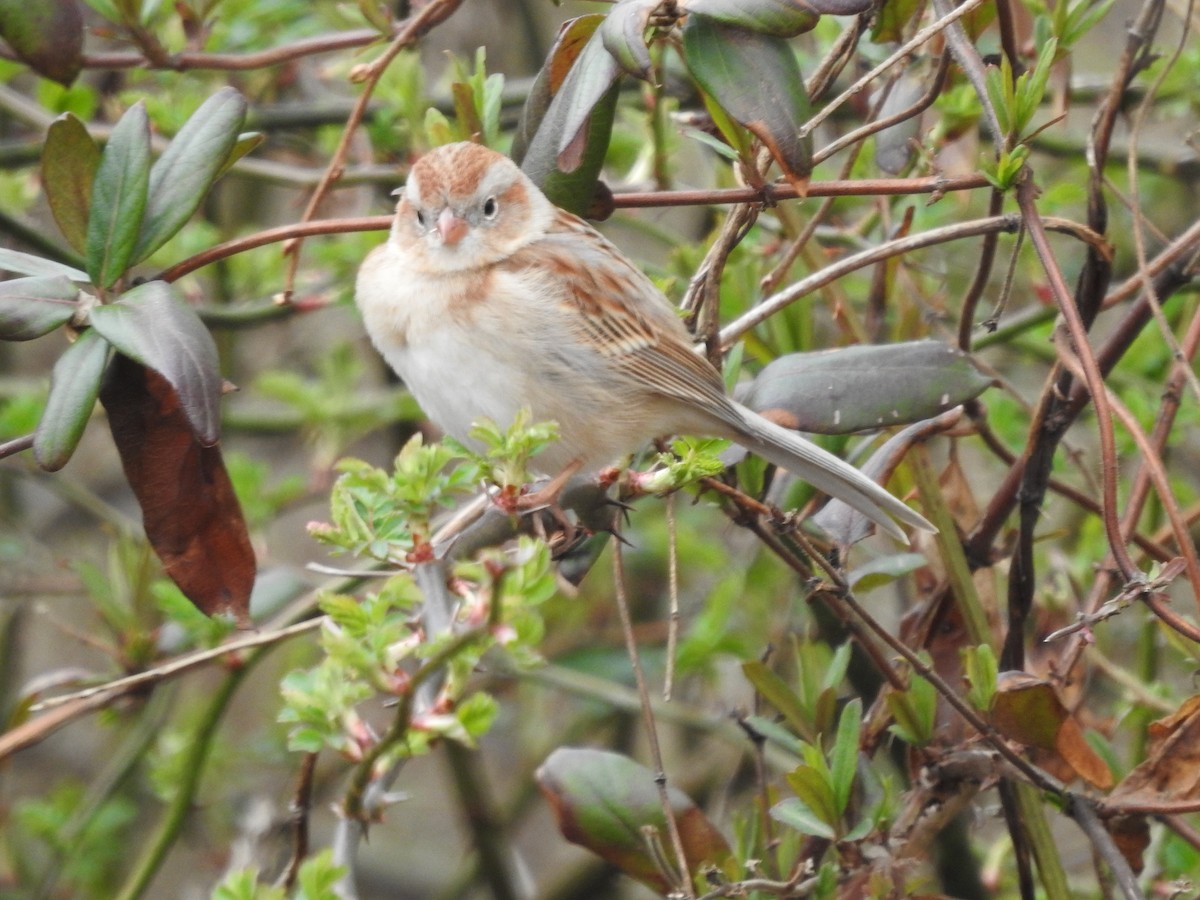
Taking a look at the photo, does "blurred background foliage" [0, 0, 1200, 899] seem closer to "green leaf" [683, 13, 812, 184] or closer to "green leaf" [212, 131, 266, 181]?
"green leaf" [683, 13, 812, 184]

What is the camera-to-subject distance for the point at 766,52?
64.7 inches

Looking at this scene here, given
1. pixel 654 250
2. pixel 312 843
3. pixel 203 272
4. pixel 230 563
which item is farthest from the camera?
pixel 654 250

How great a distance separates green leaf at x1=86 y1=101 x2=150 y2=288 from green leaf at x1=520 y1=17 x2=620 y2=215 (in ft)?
1.65

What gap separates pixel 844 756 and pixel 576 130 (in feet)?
2.84

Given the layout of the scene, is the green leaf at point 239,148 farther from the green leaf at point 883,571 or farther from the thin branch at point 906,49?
the green leaf at point 883,571

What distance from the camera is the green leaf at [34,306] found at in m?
1.56

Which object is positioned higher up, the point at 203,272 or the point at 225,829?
the point at 203,272

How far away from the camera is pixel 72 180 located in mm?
1711

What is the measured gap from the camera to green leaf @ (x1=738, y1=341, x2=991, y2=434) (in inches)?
73.7

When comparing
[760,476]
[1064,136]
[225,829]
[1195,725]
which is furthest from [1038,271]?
[225,829]

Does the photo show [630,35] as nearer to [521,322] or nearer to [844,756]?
[521,322]

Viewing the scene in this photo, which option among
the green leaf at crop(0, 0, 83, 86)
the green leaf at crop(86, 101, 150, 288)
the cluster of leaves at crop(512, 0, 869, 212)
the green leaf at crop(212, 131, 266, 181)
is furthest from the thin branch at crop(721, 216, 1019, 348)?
the green leaf at crop(0, 0, 83, 86)

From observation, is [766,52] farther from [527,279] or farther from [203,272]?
[203,272]

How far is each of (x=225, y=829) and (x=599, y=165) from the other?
3093 mm
